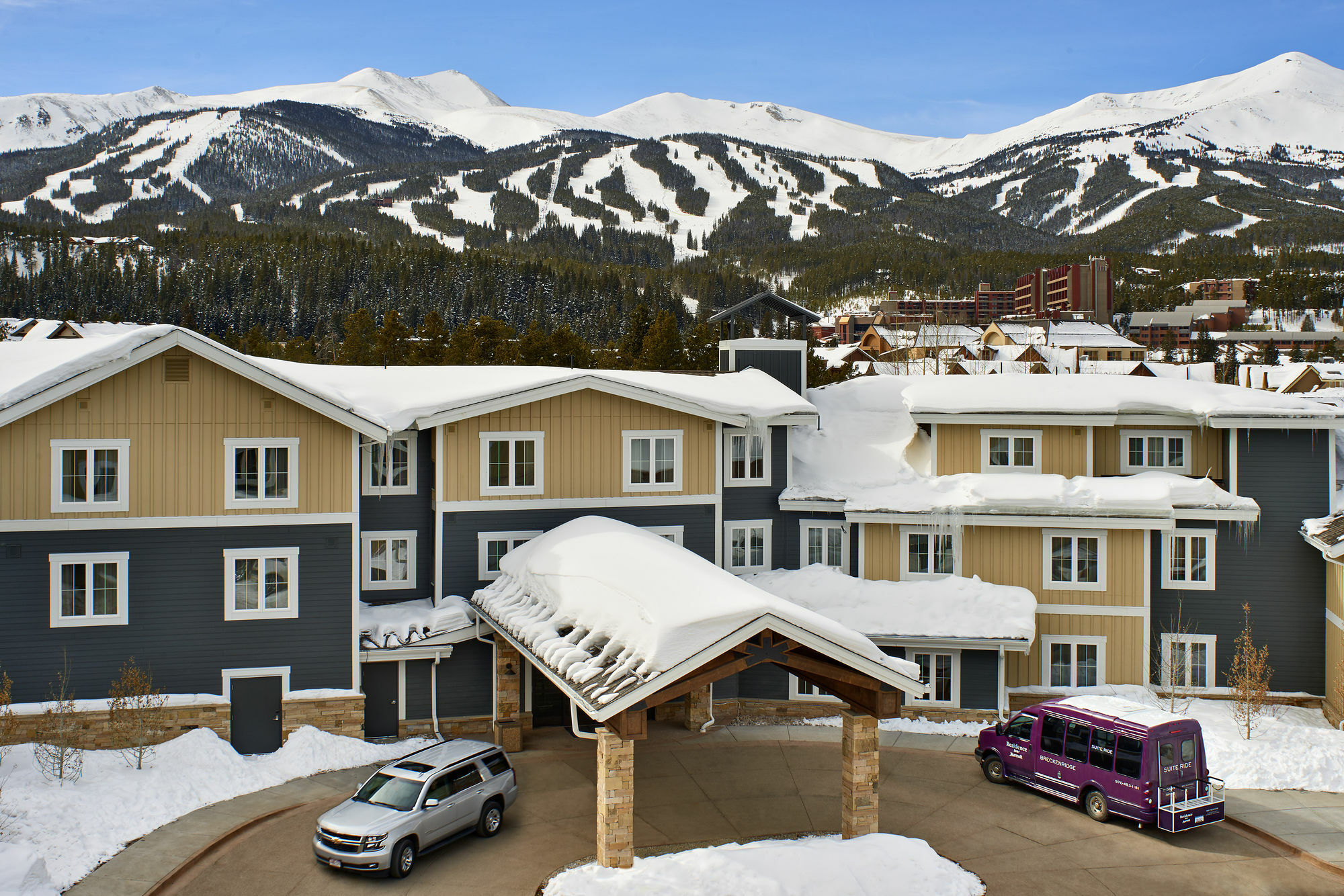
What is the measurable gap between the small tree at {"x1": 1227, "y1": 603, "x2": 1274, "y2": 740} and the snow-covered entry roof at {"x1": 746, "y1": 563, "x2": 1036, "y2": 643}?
4563mm

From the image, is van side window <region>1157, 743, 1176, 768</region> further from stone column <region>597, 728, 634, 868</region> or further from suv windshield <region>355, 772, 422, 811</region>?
suv windshield <region>355, 772, 422, 811</region>

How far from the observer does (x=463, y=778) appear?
15227mm

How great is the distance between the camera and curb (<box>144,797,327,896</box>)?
13367 millimetres

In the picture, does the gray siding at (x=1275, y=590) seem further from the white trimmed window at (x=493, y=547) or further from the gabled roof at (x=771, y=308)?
the white trimmed window at (x=493, y=547)

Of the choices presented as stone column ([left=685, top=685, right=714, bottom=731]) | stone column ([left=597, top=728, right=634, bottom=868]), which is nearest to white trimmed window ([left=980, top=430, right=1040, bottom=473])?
stone column ([left=685, top=685, right=714, bottom=731])

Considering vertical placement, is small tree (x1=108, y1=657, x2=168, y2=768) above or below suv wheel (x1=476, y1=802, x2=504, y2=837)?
above

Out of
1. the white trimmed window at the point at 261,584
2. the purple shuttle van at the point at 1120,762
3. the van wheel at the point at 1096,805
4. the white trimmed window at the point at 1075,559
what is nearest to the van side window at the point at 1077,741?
the purple shuttle van at the point at 1120,762

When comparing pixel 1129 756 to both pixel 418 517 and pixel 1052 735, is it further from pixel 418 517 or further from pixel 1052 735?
pixel 418 517

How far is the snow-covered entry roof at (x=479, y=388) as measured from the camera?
68.1 feet

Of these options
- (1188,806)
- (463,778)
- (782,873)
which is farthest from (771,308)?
(782,873)

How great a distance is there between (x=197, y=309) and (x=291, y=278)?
15488 millimetres

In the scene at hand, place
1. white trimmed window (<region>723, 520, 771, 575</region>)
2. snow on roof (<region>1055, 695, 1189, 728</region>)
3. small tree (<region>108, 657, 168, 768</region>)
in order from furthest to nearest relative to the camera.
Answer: white trimmed window (<region>723, 520, 771, 575</region>) → small tree (<region>108, 657, 168, 768</region>) → snow on roof (<region>1055, 695, 1189, 728</region>)

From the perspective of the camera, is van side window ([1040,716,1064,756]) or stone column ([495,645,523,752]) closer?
van side window ([1040,716,1064,756])

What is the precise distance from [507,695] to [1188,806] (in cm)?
1299
